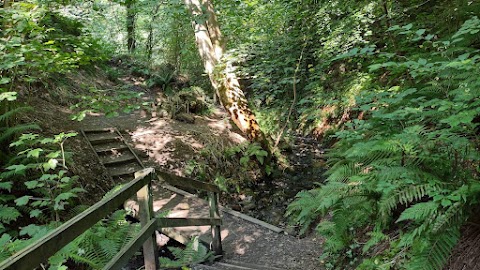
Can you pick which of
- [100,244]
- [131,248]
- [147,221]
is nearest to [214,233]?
[100,244]

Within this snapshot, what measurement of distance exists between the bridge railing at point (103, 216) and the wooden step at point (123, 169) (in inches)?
131

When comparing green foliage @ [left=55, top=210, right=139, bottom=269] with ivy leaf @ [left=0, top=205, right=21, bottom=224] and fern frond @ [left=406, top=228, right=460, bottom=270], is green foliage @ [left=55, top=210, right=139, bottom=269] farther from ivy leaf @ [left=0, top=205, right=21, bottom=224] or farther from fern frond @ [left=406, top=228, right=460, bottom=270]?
fern frond @ [left=406, top=228, right=460, bottom=270]

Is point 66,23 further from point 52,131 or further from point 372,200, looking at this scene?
point 372,200

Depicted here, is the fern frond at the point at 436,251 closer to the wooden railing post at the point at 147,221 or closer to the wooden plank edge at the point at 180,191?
the wooden railing post at the point at 147,221

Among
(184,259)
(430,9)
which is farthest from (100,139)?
(430,9)

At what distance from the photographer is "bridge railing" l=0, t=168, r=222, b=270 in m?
1.54

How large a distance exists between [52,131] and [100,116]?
2.40 meters

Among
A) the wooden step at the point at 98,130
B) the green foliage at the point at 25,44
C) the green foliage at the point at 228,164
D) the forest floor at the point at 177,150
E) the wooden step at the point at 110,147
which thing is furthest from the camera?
the green foliage at the point at 228,164

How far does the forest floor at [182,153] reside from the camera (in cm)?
604

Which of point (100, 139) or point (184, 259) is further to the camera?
point (100, 139)

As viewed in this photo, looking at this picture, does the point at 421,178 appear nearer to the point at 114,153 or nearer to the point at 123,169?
the point at 123,169

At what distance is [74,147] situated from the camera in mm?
6902

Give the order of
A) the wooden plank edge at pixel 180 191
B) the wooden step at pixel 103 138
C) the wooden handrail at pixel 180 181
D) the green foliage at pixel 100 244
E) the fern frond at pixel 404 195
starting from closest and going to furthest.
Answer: the fern frond at pixel 404 195 → the green foliage at pixel 100 244 → the wooden handrail at pixel 180 181 → the wooden plank edge at pixel 180 191 → the wooden step at pixel 103 138

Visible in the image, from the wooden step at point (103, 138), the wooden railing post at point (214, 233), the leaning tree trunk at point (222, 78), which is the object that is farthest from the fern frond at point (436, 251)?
the leaning tree trunk at point (222, 78)
